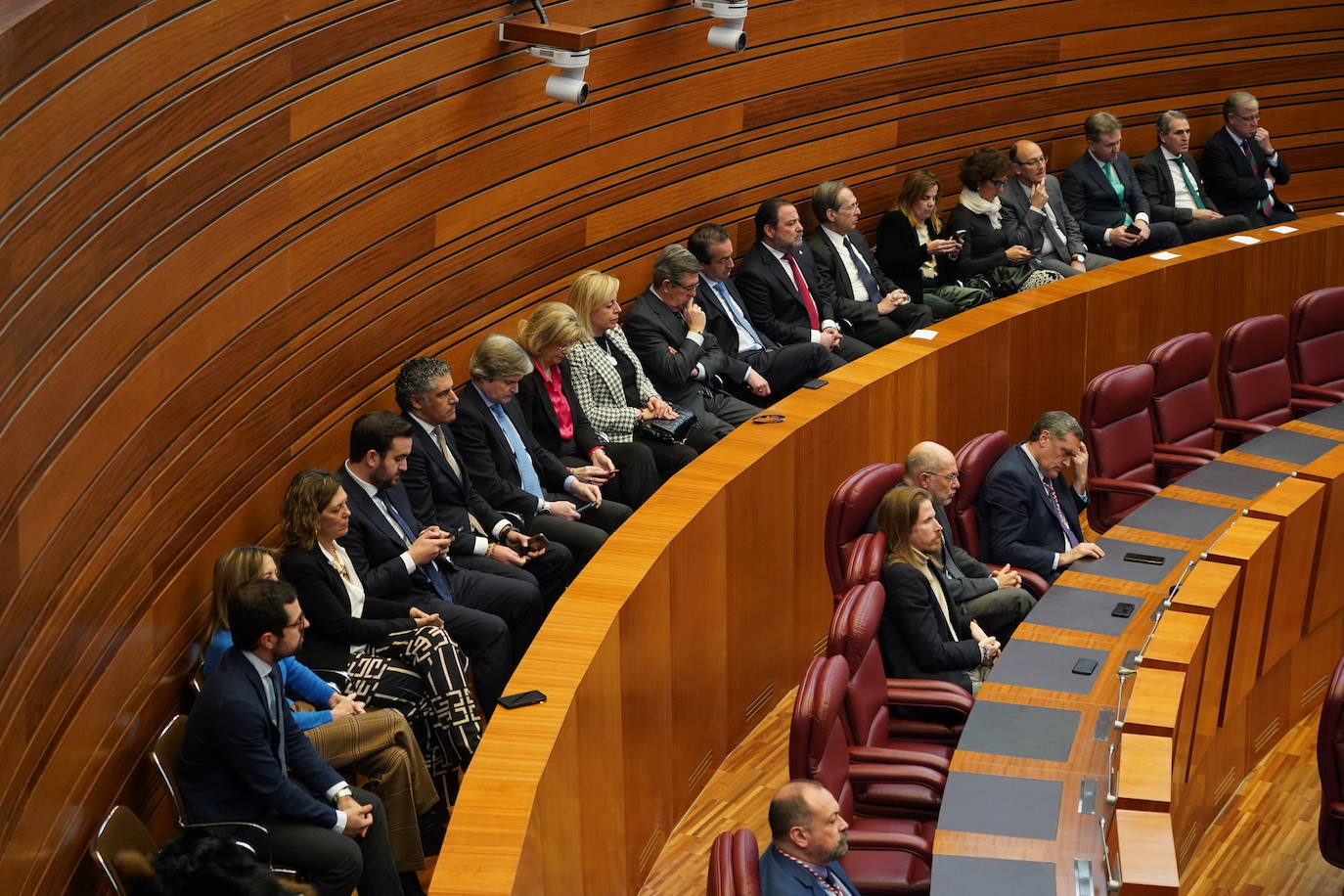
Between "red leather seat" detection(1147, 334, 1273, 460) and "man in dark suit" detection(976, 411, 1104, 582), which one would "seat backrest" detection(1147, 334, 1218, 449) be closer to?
"red leather seat" detection(1147, 334, 1273, 460)

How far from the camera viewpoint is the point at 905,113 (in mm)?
5852

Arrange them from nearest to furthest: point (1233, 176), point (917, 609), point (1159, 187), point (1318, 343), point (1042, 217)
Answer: point (917, 609) → point (1318, 343) → point (1042, 217) → point (1159, 187) → point (1233, 176)

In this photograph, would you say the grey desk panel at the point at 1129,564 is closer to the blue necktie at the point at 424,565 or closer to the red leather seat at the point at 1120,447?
the red leather seat at the point at 1120,447

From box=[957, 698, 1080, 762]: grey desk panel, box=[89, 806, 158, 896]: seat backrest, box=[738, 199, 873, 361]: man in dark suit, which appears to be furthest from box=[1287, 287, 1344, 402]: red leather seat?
box=[89, 806, 158, 896]: seat backrest

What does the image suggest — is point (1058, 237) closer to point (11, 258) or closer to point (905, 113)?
point (905, 113)

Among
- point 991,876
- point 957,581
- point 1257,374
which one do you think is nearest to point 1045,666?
point 957,581

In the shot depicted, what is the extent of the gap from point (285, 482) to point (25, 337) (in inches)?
46.0

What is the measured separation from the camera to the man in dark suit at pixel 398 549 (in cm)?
341

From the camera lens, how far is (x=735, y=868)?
234 centimetres

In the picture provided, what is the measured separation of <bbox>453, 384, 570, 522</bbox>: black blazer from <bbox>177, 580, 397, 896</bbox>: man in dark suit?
3.60ft

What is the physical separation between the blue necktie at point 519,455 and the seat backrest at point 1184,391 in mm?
2029

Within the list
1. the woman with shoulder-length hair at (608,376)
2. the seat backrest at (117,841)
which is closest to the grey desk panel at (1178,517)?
the woman with shoulder-length hair at (608,376)

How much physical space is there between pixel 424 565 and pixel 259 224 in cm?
83

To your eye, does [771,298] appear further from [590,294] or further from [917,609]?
[917,609]
